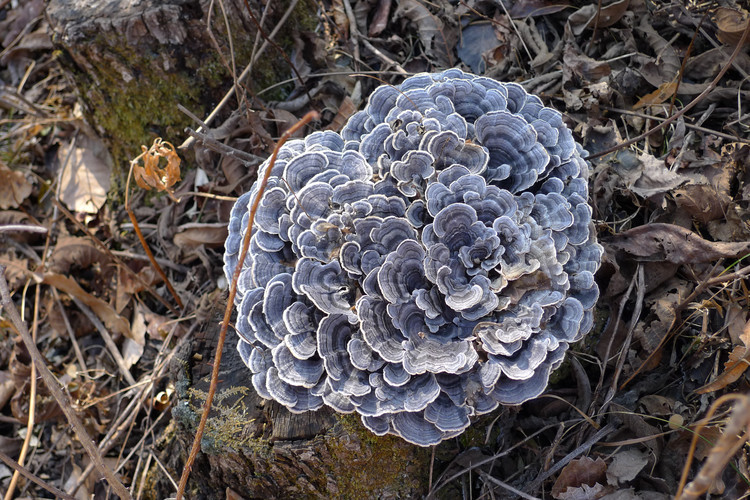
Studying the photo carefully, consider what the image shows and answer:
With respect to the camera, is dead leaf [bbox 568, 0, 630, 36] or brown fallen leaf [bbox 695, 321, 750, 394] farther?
dead leaf [bbox 568, 0, 630, 36]

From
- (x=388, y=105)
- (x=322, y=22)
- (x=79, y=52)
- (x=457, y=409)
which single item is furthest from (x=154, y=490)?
(x=322, y=22)

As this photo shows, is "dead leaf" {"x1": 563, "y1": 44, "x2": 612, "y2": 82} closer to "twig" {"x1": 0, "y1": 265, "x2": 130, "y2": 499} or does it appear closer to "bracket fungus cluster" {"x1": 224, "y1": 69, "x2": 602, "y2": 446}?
"bracket fungus cluster" {"x1": 224, "y1": 69, "x2": 602, "y2": 446}

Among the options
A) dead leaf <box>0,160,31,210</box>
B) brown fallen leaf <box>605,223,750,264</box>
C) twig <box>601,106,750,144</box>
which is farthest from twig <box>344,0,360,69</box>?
dead leaf <box>0,160,31,210</box>

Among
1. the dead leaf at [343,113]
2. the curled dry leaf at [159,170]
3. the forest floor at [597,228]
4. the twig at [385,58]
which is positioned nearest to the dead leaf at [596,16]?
the forest floor at [597,228]

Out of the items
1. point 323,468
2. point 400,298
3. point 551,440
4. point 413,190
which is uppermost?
point 413,190

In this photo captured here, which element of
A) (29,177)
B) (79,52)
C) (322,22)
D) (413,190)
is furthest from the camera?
(29,177)

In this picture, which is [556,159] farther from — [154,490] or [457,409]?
[154,490]

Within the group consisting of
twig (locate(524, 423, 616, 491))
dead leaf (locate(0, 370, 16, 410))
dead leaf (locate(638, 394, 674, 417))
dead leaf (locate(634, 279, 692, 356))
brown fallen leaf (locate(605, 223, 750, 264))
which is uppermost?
brown fallen leaf (locate(605, 223, 750, 264))

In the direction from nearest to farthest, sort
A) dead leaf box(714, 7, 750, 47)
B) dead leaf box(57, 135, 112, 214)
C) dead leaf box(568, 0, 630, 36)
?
1. dead leaf box(714, 7, 750, 47)
2. dead leaf box(568, 0, 630, 36)
3. dead leaf box(57, 135, 112, 214)
